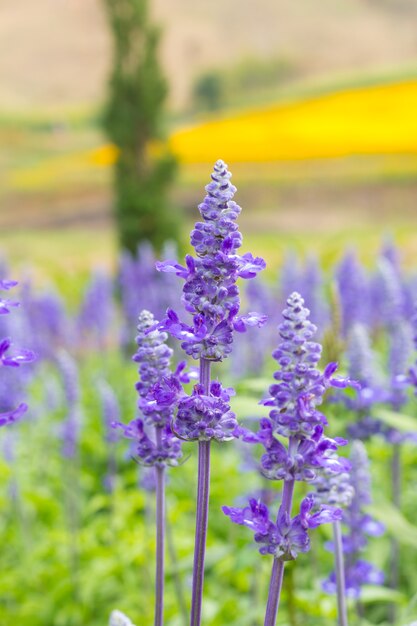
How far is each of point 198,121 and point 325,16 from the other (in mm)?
6757

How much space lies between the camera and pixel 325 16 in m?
30.4

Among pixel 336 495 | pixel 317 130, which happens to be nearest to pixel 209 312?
pixel 336 495

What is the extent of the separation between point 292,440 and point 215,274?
0.39 m

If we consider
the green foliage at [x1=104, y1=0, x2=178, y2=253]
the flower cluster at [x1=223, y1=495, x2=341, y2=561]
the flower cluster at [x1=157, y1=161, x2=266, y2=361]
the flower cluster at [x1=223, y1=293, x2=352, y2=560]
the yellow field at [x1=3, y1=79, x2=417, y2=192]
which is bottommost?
the flower cluster at [x1=223, y1=495, x2=341, y2=561]

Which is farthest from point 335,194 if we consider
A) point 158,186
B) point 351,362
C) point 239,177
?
point 351,362

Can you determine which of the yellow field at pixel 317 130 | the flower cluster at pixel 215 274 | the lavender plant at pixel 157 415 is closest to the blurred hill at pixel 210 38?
the yellow field at pixel 317 130

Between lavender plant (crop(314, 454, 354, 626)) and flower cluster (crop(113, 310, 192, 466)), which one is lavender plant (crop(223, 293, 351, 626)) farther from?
lavender plant (crop(314, 454, 354, 626))

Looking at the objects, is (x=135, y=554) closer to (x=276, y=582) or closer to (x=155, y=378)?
(x=155, y=378)

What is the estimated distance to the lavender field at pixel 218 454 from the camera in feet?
5.33

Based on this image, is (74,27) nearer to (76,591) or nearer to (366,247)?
(366,247)

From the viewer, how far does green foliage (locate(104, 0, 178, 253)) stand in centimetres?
1608

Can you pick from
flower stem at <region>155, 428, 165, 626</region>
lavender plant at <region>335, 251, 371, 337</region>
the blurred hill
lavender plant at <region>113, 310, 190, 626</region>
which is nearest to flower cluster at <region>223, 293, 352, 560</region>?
lavender plant at <region>113, 310, 190, 626</region>

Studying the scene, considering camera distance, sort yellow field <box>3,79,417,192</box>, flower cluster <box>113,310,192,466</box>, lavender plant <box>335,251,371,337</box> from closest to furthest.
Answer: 1. flower cluster <box>113,310,192,466</box>
2. lavender plant <box>335,251,371,337</box>
3. yellow field <box>3,79,417,192</box>

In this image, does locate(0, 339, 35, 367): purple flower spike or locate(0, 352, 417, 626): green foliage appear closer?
locate(0, 339, 35, 367): purple flower spike
